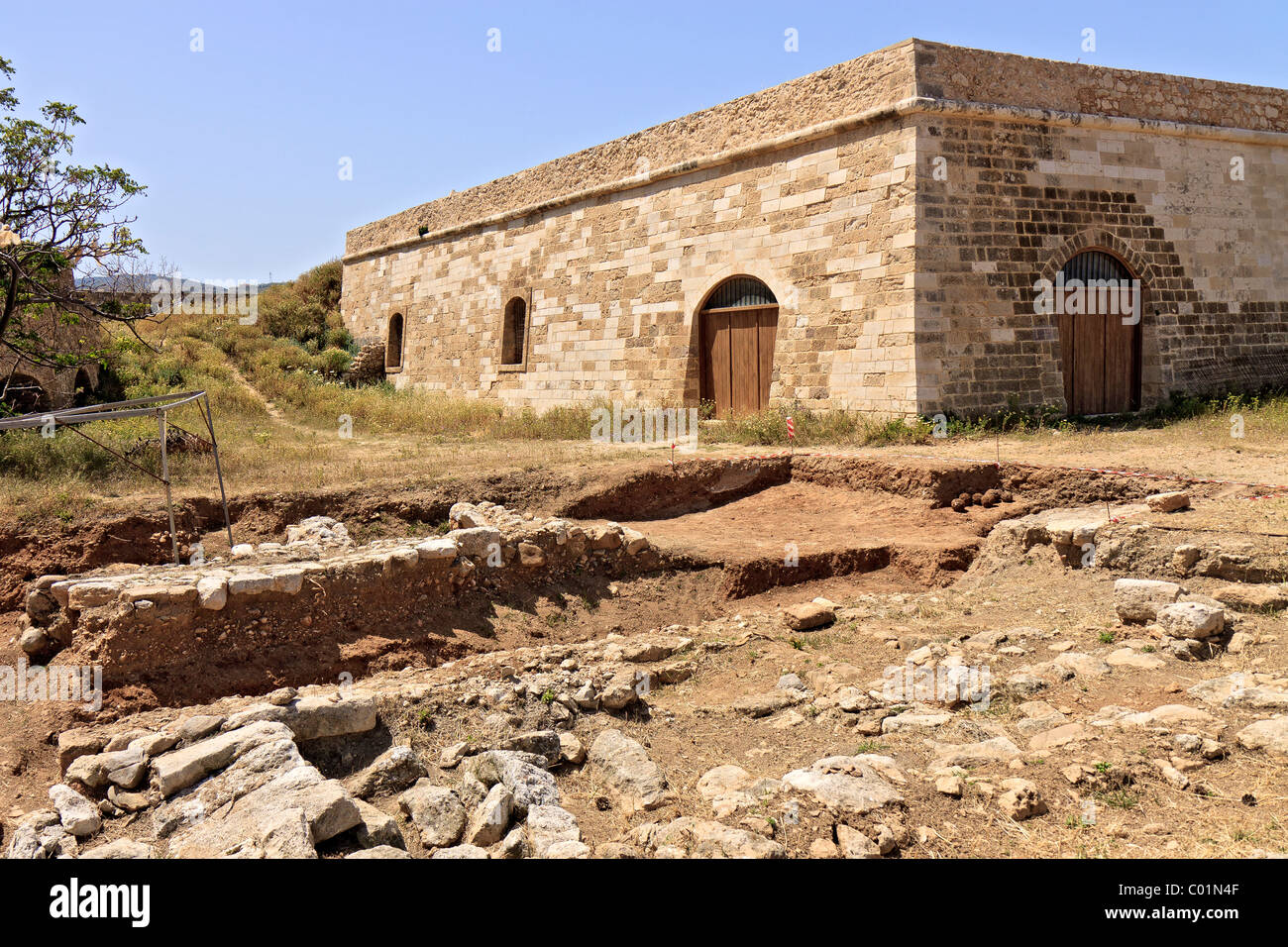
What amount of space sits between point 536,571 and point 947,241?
23.9 feet

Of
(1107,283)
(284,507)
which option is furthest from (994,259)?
(284,507)

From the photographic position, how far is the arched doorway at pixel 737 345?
1342 centimetres

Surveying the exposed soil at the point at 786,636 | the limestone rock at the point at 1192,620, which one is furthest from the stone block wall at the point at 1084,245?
the limestone rock at the point at 1192,620

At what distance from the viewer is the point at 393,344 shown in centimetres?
2306

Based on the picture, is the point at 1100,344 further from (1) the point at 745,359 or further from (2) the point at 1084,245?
(1) the point at 745,359

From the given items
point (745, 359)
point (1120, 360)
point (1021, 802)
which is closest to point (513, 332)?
point (745, 359)

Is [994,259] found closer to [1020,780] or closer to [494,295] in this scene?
[1020,780]

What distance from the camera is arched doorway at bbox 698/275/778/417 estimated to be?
44.0 ft

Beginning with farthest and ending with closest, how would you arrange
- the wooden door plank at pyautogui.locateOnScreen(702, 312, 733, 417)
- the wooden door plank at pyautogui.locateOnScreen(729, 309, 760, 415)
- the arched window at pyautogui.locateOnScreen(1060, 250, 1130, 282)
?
the wooden door plank at pyautogui.locateOnScreen(702, 312, 733, 417) < the wooden door plank at pyautogui.locateOnScreen(729, 309, 760, 415) < the arched window at pyautogui.locateOnScreen(1060, 250, 1130, 282)

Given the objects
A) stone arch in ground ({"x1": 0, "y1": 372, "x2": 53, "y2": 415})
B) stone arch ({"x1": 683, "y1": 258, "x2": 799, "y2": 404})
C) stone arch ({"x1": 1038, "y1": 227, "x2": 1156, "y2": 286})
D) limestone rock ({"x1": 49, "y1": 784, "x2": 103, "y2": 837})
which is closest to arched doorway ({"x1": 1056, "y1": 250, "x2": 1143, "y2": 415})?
stone arch ({"x1": 1038, "y1": 227, "x2": 1156, "y2": 286})

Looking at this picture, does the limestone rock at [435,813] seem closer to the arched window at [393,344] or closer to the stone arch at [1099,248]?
the stone arch at [1099,248]

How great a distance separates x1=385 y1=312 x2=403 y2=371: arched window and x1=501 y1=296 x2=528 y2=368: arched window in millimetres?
5419

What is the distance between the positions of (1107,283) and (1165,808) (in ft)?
35.7

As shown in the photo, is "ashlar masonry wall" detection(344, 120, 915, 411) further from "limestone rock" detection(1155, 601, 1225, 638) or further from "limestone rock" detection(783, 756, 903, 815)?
"limestone rock" detection(783, 756, 903, 815)
